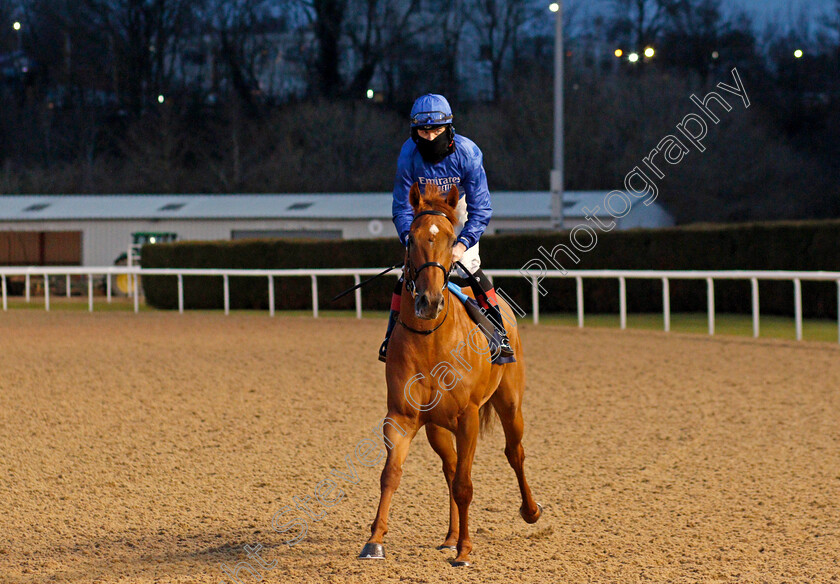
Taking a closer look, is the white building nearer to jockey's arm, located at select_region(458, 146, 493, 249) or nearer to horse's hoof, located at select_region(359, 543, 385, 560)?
jockey's arm, located at select_region(458, 146, 493, 249)

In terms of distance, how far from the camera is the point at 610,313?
54.3ft

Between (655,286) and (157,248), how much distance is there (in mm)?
9787

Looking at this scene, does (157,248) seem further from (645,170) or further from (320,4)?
(320,4)

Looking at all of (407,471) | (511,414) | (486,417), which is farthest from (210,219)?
(511,414)

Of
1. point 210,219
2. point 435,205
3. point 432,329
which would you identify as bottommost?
point 432,329

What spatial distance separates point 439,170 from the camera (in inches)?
170

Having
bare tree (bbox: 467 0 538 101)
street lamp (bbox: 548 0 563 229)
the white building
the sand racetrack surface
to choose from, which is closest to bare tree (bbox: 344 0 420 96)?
bare tree (bbox: 467 0 538 101)

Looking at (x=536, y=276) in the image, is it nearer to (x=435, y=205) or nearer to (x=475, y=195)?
(x=475, y=195)

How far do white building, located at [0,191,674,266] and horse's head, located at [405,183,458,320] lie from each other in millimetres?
19637

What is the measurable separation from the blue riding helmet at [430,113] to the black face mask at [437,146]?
0.05 m

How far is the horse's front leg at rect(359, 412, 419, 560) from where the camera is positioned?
3807mm

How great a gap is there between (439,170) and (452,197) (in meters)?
0.40

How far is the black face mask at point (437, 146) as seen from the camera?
13.9 ft

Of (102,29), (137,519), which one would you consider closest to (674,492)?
(137,519)
